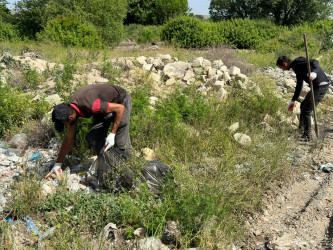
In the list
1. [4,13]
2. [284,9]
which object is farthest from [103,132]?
[284,9]

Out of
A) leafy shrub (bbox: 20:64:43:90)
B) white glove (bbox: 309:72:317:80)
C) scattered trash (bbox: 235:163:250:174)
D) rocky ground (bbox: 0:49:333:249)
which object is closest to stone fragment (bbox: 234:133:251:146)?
rocky ground (bbox: 0:49:333:249)

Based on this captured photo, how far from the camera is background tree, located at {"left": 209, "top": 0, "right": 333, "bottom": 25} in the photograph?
2501 centimetres

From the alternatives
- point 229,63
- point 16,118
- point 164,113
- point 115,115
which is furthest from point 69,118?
point 229,63

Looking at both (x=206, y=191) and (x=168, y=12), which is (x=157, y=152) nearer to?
(x=206, y=191)

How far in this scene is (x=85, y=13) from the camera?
14727 mm

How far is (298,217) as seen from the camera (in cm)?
346

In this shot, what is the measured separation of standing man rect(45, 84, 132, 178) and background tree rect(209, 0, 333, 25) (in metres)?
25.2

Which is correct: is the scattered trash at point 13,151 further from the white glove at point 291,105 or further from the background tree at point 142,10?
the background tree at point 142,10

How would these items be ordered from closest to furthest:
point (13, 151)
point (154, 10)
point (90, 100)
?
point (90, 100), point (13, 151), point (154, 10)

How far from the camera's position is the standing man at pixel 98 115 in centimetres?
312

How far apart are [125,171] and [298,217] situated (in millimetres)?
2053

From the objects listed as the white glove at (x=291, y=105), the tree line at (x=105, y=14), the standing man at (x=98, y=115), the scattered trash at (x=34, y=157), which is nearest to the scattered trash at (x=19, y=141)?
the scattered trash at (x=34, y=157)

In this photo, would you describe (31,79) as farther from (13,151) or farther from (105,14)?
(105,14)

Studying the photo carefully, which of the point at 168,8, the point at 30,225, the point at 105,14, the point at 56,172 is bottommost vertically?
the point at 30,225
